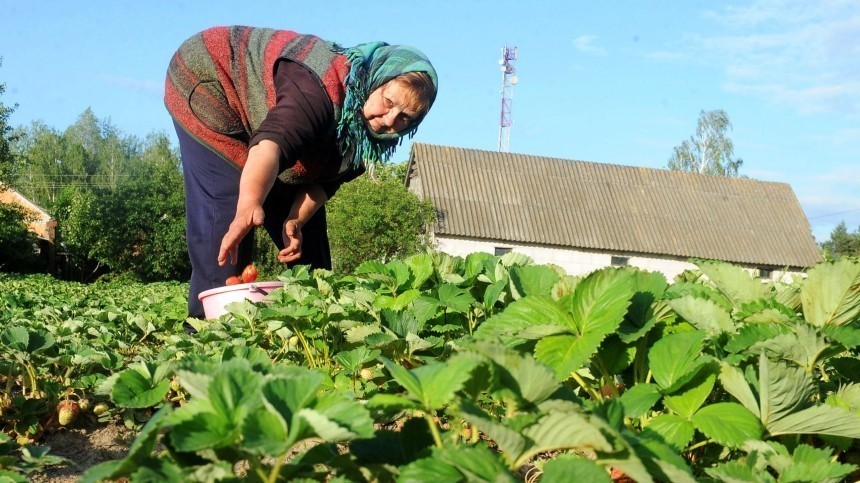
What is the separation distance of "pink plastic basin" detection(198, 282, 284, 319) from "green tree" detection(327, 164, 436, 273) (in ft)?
69.5

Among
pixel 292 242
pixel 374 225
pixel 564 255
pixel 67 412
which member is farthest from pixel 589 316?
pixel 564 255

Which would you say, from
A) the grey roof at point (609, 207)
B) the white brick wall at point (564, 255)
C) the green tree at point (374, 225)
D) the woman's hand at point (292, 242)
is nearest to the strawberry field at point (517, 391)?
the woman's hand at point (292, 242)

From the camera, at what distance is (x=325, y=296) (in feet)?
8.94

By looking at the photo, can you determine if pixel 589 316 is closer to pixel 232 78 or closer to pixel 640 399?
pixel 640 399

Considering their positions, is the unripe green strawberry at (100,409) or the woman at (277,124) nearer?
the unripe green strawberry at (100,409)

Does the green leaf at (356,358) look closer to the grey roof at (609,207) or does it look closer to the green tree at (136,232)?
the grey roof at (609,207)

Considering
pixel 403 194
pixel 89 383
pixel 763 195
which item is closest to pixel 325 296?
pixel 89 383

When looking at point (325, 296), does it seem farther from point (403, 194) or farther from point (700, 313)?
point (403, 194)

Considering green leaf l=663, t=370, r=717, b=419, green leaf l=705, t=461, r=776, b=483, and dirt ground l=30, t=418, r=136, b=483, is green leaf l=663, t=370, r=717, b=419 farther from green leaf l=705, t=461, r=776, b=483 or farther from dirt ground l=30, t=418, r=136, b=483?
dirt ground l=30, t=418, r=136, b=483

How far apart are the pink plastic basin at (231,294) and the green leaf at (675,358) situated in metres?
2.32

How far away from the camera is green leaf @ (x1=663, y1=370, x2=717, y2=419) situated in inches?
46.7

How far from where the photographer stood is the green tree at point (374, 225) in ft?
82.4

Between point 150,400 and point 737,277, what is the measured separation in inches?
46.2

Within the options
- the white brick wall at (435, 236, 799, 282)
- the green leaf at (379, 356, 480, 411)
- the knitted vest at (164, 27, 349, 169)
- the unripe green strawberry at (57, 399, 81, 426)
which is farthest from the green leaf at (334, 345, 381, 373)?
the white brick wall at (435, 236, 799, 282)
